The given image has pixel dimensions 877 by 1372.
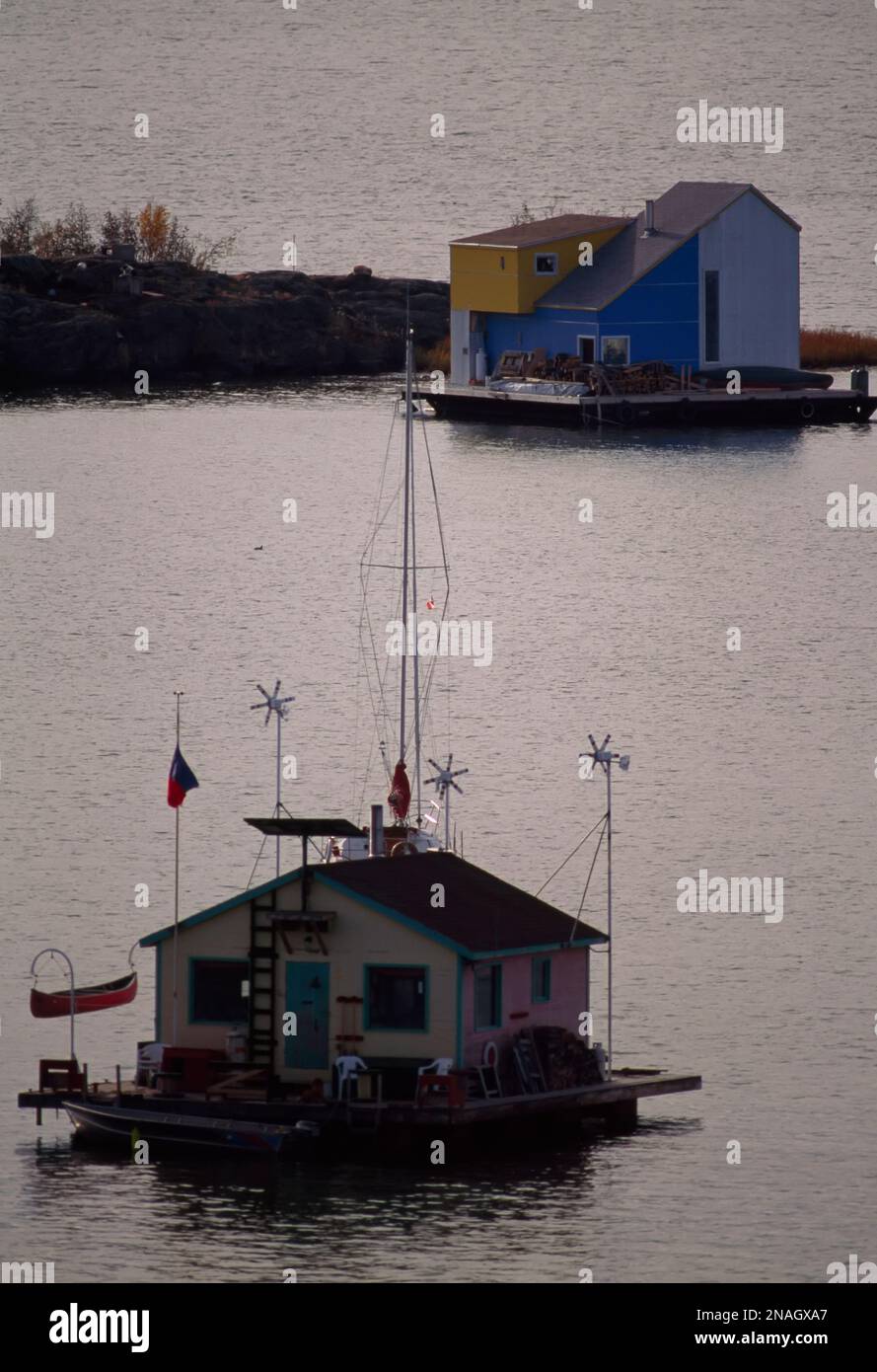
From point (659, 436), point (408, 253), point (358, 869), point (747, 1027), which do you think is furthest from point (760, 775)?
point (408, 253)

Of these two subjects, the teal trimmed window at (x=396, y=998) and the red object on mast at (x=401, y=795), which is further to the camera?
the red object on mast at (x=401, y=795)

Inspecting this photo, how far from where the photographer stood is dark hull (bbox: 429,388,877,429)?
109125 mm

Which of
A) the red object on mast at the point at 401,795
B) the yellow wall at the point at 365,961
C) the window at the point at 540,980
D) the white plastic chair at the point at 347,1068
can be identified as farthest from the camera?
the red object on mast at the point at 401,795

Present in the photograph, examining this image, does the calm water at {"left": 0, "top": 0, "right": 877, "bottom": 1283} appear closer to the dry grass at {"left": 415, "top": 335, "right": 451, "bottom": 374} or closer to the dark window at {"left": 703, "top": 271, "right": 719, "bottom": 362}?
the dry grass at {"left": 415, "top": 335, "right": 451, "bottom": 374}

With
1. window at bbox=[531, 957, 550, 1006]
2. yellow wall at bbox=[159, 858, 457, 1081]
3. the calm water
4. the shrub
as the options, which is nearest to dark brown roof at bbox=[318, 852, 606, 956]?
yellow wall at bbox=[159, 858, 457, 1081]

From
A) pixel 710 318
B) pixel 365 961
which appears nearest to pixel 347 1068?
pixel 365 961

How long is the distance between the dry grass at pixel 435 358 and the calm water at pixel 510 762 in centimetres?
286

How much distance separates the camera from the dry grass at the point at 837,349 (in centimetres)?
12975

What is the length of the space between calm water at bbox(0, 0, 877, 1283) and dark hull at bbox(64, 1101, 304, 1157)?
37cm

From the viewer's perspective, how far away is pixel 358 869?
135 ft

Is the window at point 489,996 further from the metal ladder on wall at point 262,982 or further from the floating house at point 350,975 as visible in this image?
the metal ladder on wall at point 262,982

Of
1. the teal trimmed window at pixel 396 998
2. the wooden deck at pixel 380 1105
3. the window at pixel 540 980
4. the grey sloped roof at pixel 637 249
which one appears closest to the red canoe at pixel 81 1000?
the wooden deck at pixel 380 1105

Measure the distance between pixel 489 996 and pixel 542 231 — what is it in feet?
250

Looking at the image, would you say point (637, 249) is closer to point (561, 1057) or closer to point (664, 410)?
point (664, 410)
